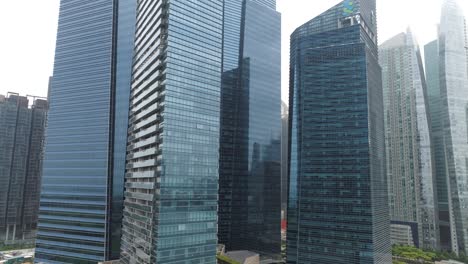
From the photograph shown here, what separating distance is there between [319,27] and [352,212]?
3283 inches

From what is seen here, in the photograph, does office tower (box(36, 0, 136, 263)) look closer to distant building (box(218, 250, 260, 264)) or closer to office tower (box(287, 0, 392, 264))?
distant building (box(218, 250, 260, 264))

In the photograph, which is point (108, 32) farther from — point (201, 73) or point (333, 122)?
point (333, 122)

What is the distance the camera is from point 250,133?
181 meters

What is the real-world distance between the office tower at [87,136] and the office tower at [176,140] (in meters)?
36.8

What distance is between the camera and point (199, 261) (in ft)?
301

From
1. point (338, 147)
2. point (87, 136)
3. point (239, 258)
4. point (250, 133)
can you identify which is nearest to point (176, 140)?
point (239, 258)

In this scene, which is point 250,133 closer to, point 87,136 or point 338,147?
point 338,147

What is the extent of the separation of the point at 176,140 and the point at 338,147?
2886 inches

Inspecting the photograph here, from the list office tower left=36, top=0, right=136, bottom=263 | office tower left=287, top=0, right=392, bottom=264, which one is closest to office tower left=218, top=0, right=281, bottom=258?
office tower left=287, top=0, right=392, bottom=264

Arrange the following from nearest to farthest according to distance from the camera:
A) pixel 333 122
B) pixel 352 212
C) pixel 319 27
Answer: pixel 352 212
pixel 333 122
pixel 319 27

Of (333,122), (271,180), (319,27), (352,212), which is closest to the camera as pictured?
(352,212)

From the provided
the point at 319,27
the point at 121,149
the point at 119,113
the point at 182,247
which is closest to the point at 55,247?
the point at 121,149

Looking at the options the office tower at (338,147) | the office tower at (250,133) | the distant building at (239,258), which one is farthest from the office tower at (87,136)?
the office tower at (338,147)

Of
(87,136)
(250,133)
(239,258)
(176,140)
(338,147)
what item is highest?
(250,133)
